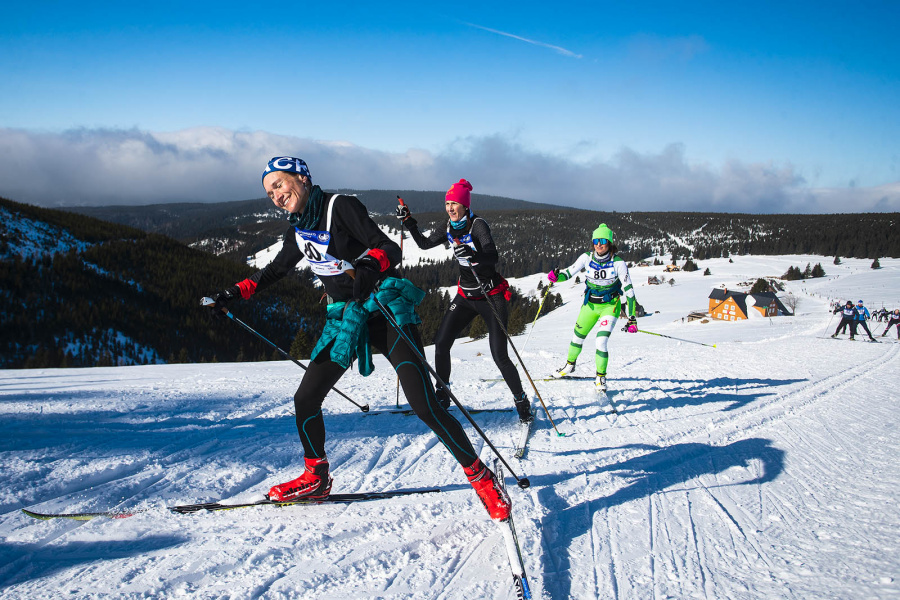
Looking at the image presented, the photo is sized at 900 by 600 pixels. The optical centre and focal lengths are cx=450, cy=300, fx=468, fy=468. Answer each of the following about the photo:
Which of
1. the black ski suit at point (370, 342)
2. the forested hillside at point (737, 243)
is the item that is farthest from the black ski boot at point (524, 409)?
the forested hillside at point (737, 243)

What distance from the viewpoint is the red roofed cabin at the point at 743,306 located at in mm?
61062

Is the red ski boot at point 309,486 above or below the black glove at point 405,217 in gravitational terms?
below

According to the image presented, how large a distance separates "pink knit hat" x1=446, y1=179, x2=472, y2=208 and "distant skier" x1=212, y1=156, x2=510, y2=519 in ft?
7.94

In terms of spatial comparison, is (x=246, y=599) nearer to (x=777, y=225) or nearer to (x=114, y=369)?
(x=114, y=369)

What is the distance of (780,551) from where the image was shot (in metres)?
3.05

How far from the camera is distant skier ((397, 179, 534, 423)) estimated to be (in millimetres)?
5492

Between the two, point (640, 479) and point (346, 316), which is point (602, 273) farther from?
point (346, 316)

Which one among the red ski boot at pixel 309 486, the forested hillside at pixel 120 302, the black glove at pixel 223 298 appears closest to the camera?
the red ski boot at pixel 309 486

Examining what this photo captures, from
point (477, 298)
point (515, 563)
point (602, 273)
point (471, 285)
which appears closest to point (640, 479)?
point (515, 563)

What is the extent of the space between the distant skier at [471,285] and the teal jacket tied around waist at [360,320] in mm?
1984

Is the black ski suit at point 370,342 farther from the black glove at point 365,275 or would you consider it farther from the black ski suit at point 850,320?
the black ski suit at point 850,320

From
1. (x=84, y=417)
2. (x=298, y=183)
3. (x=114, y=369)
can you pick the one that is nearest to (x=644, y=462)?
(x=298, y=183)

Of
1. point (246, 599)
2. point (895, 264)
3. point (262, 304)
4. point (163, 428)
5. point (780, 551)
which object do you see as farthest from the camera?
point (895, 264)

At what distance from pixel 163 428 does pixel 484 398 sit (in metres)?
4.24
